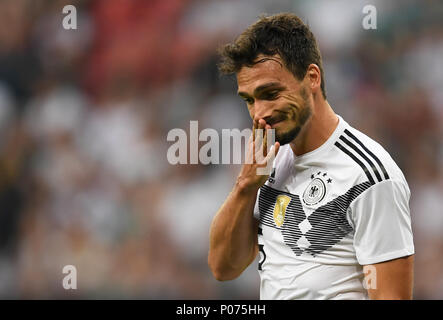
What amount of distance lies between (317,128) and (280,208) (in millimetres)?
305

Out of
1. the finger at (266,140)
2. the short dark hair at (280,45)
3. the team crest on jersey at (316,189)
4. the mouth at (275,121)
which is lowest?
the team crest on jersey at (316,189)

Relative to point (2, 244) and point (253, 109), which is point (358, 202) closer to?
point (253, 109)

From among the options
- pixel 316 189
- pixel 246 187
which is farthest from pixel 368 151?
pixel 246 187

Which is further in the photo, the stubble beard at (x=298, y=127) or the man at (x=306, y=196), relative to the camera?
the stubble beard at (x=298, y=127)

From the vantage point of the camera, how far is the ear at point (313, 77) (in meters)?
1.91

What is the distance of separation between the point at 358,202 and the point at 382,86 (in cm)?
211

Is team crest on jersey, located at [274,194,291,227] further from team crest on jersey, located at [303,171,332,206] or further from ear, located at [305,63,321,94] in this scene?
ear, located at [305,63,321,94]

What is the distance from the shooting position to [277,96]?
72.9 inches

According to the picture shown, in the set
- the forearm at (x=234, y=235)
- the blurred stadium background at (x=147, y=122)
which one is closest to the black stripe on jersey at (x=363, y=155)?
the forearm at (x=234, y=235)

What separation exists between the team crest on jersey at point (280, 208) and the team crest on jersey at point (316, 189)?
83 mm

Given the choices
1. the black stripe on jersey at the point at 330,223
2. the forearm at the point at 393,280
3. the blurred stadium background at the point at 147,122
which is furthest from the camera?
the blurred stadium background at the point at 147,122

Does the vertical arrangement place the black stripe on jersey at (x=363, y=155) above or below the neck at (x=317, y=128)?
below

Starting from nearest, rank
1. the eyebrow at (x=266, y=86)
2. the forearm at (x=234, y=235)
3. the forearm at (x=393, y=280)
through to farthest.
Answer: the forearm at (x=393, y=280) < the eyebrow at (x=266, y=86) < the forearm at (x=234, y=235)

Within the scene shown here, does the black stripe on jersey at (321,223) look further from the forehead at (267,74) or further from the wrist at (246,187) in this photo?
the forehead at (267,74)
